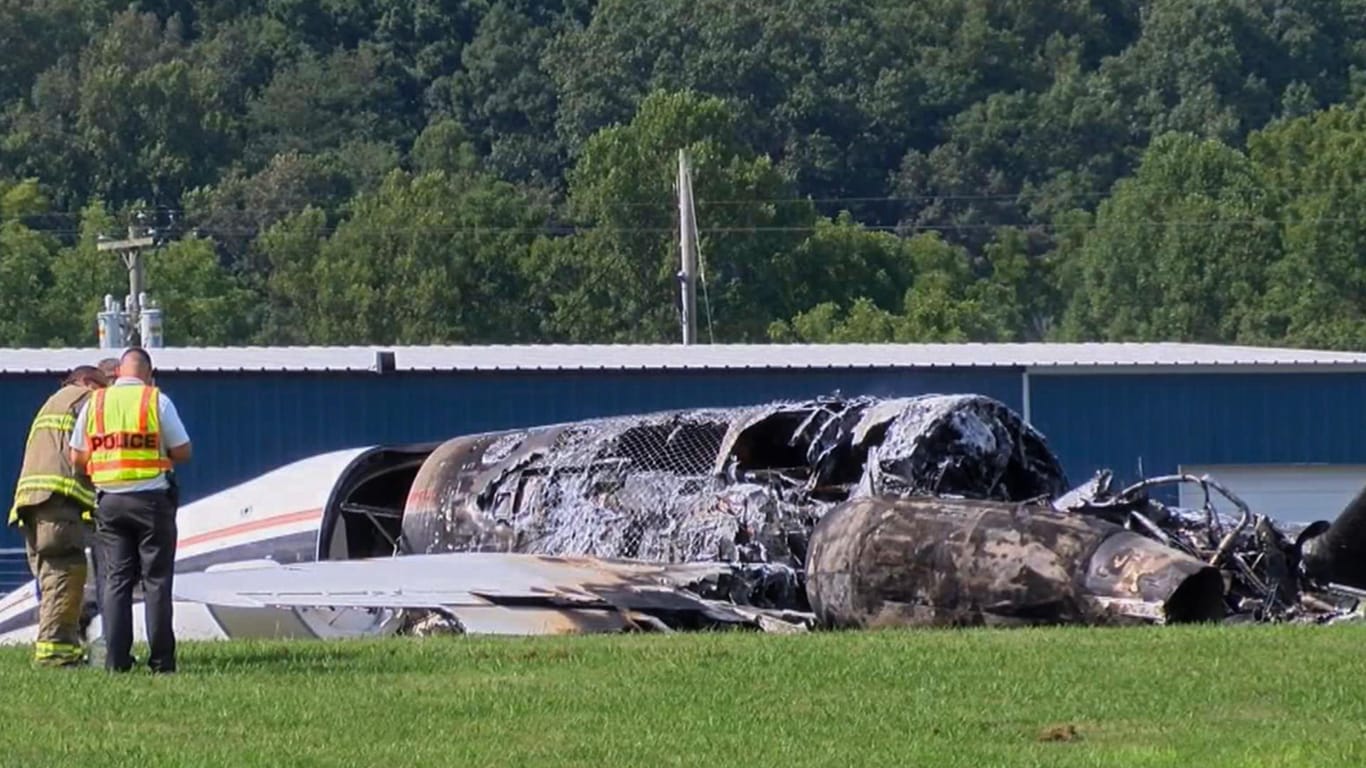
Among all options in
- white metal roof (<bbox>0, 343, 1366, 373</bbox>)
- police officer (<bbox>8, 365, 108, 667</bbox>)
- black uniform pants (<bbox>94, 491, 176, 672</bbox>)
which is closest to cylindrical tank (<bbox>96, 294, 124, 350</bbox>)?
white metal roof (<bbox>0, 343, 1366, 373</bbox>)

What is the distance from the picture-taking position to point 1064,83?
114812mm

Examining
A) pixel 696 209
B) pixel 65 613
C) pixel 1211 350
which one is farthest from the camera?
pixel 696 209

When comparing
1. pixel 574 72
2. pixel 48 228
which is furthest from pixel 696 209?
pixel 574 72

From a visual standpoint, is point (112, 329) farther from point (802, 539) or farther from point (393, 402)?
point (802, 539)

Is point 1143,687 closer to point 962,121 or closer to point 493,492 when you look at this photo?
point 493,492

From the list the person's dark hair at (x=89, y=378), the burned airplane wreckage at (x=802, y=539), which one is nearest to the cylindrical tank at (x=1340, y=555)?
the burned airplane wreckage at (x=802, y=539)

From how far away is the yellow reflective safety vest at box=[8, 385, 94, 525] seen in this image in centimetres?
1505

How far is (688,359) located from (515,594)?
18.6 metres

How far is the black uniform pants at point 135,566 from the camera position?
14125 mm

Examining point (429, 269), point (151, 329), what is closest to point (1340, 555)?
point (151, 329)

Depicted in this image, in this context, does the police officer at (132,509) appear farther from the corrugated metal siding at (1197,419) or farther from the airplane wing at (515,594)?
the corrugated metal siding at (1197,419)

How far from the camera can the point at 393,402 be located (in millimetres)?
34062

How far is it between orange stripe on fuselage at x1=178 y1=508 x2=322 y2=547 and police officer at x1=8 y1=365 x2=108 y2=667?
547 cm

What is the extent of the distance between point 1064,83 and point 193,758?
106 meters
